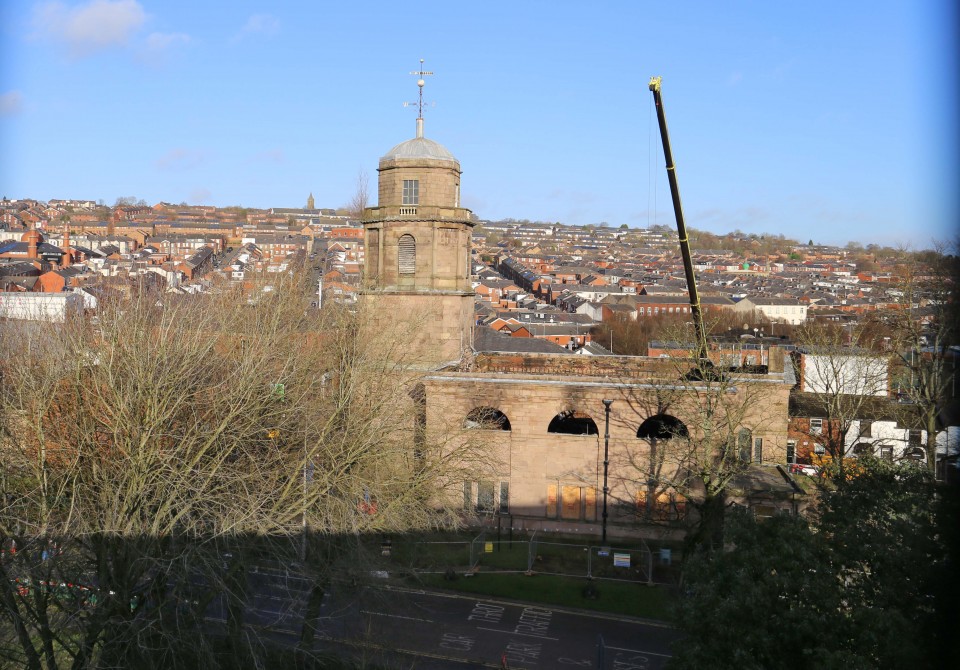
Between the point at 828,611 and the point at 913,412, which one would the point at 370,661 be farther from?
the point at 913,412

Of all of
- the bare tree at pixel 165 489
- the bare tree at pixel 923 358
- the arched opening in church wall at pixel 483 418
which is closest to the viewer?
the bare tree at pixel 165 489

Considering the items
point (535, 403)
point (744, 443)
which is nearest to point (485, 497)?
point (535, 403)

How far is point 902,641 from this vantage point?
414 inches

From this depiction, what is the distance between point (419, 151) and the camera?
29.8 meters

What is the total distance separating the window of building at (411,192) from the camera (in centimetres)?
2967

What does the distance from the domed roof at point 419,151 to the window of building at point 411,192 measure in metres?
0.83

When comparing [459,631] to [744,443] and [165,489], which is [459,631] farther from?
[744,443]

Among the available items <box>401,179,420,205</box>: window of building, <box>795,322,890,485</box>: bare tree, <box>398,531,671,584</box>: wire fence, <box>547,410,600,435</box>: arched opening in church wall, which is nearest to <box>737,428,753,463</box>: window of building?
<box>398,531,671,584</box>: wire fence

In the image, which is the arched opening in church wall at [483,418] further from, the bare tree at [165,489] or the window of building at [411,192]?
the window of building at [411,192]

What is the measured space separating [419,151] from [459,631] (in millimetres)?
16263

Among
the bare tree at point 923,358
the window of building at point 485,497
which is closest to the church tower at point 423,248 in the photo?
the window of building at point 485,497

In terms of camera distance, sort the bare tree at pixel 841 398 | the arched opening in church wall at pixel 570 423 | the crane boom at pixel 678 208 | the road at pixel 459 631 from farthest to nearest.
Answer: the bare tree at pixel 841 398, the arched opening in church wall at pixel 570 423, the crane boom at pixel 678 208, the road at pixel 459 631

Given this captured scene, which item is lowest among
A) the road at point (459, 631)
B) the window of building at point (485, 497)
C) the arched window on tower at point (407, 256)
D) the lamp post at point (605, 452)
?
the road at point (459, 631)

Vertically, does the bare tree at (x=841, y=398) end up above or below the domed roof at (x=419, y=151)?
below
